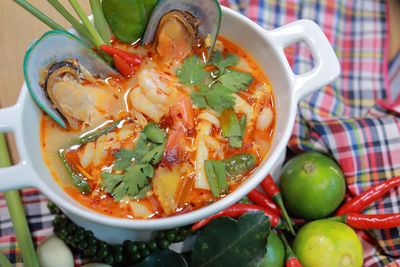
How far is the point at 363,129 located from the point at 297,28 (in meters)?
0.78

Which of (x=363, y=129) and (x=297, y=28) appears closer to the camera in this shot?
(x=297, y=28)

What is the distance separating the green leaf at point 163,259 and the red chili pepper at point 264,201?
1.68 ft

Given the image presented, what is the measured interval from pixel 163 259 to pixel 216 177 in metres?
0.51

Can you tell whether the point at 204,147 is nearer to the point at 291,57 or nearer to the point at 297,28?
the point at 297,28

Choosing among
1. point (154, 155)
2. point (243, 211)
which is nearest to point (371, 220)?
point (243, 211)

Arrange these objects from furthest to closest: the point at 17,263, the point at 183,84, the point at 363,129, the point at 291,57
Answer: the point at 291,57 → the point at 363,129 → the point at 17,263 → the point at 183,84

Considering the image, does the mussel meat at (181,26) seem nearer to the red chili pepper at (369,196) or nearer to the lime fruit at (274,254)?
the lime fruit at (274,254)

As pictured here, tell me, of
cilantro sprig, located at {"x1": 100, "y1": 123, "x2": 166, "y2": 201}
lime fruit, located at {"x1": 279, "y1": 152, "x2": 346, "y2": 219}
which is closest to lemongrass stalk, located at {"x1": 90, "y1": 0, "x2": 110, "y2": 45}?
cilantro sprig, located at {"x1": 100, "y1": 123, "x2": 166, "y2": 201}

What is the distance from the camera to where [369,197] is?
1985 millimetres

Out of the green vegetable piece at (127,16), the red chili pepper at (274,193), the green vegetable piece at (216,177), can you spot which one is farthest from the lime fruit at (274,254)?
the green vegetable piece at (127,16)

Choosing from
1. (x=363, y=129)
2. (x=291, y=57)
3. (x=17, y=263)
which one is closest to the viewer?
(x=17, y=263)

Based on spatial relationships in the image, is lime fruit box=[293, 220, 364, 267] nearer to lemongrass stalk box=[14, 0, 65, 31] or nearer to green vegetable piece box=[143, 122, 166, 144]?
green vegetable piece box=[143, 122, 166, 144]

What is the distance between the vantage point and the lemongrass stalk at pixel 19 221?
1.77 m

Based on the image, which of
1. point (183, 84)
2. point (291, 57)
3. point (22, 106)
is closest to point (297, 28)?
point (183, 84)
